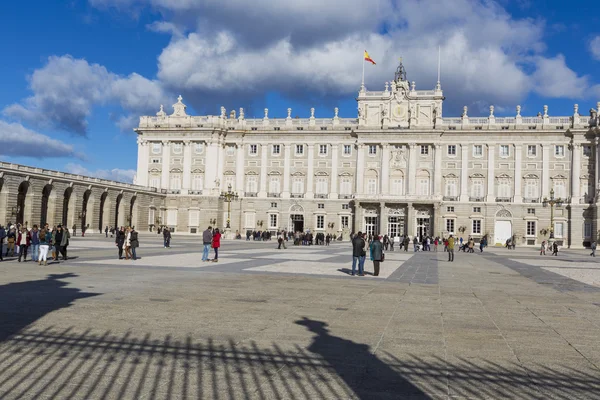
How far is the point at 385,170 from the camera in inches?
2702

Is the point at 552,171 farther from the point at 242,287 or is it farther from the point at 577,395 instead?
the point at 577,395

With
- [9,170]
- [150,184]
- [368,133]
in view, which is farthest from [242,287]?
[150,184]

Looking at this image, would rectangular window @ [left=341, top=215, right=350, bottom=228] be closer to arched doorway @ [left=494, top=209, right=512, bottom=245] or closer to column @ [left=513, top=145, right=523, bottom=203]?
arched doorway @ [left=494, top=209, right=512, bottom=245]

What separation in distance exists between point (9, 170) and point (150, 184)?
28.0 meters

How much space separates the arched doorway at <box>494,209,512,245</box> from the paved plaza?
53.7m

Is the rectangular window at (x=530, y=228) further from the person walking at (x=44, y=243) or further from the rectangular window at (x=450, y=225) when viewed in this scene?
the person walking at (x=44, y=243)

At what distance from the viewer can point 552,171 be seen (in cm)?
6525

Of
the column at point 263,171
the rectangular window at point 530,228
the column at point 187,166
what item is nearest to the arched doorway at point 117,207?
the column at point 187,166

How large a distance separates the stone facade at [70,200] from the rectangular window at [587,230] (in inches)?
2054

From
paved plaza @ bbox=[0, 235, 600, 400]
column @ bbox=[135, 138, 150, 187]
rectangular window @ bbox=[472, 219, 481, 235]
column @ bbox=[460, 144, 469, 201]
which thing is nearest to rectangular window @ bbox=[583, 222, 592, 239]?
rectangular window @ bbox=[472, 219, 481, 235]

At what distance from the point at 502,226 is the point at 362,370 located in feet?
210

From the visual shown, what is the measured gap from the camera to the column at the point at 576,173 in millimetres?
63725

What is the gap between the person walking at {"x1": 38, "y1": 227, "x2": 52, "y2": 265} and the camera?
19969mm

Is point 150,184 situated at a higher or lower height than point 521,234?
higher
